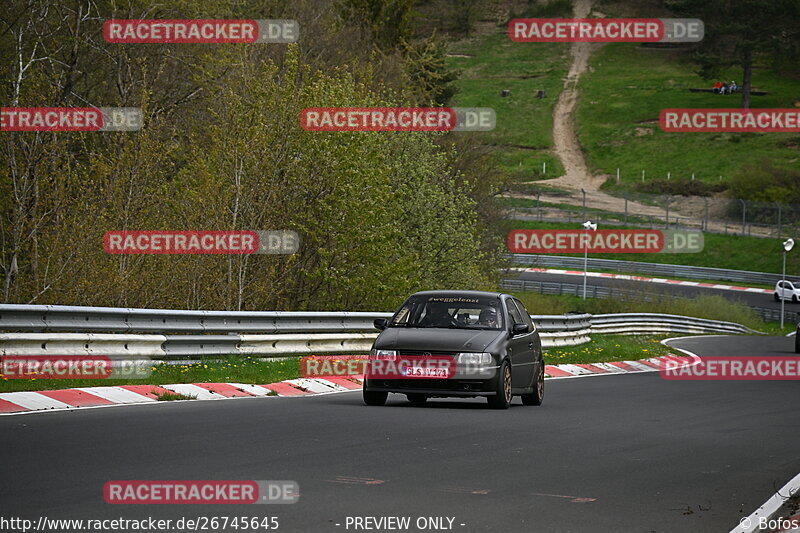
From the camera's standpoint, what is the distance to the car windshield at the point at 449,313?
16703 millimetres

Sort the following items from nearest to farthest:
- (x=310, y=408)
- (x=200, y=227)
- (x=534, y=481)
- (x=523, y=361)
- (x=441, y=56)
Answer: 1. (x=534, y=481)
2. (x=310, y=408)
3. (x=523, y=361)
4. (x=200, y=227)
5. (x=441, y=56)

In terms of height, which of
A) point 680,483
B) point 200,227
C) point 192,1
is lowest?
point 680,483

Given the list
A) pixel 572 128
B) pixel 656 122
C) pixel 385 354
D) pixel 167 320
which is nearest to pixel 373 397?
pixel 385 354

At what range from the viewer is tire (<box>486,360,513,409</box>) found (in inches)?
630

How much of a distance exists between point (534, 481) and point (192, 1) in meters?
29.6

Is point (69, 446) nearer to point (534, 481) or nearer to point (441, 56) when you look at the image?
point (534, 481)

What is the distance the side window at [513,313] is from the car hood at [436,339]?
96cm

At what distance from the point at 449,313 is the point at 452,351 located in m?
1.28

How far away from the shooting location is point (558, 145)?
127188mm

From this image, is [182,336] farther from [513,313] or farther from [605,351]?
[605,351]

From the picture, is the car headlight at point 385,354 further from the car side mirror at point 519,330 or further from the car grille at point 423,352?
the car side mirror at point 519,330

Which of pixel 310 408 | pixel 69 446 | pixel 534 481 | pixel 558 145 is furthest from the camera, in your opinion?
pixel 558 145

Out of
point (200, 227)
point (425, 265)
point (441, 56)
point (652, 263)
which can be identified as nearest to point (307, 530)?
point (200, 227)

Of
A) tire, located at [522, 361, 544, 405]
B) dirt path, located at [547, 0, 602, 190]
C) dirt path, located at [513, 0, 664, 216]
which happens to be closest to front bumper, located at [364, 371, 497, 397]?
tire, located at [522, 361, 544, 405]
